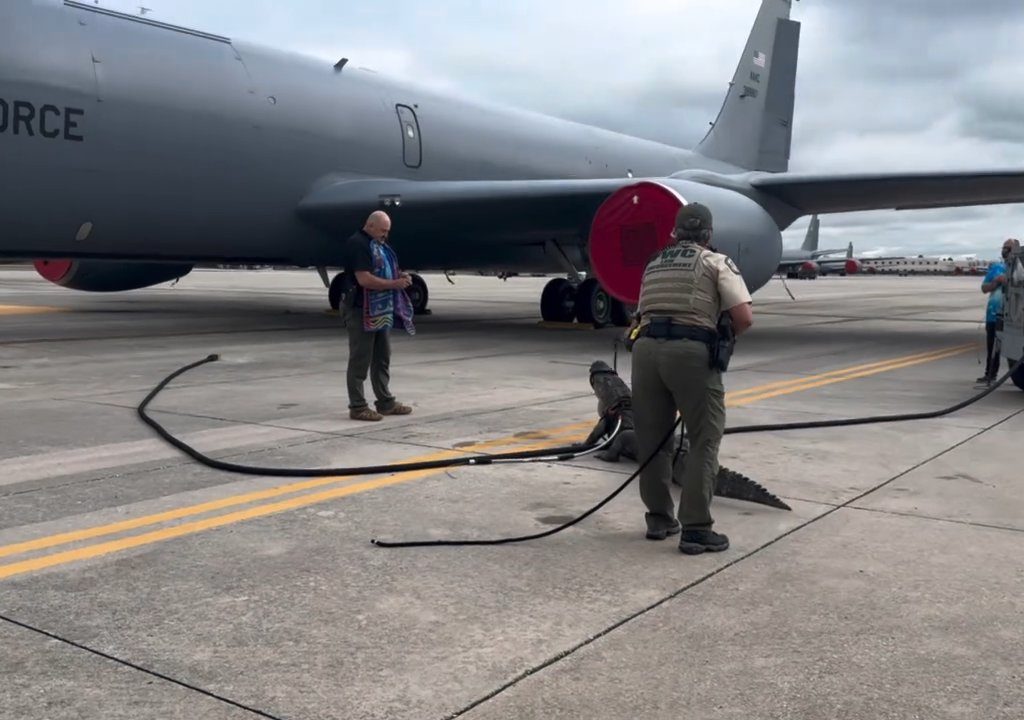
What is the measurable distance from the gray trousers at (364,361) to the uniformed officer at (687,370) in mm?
3072

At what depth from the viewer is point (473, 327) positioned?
15.2 meters

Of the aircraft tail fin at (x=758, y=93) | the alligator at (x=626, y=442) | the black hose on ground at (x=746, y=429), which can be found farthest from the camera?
the aircraft tail fin at (x=758, y=93)

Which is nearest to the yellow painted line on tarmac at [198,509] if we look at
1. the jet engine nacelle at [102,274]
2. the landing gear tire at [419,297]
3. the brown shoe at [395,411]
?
the brown shoe at [395,411]

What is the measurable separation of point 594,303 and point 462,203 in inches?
133

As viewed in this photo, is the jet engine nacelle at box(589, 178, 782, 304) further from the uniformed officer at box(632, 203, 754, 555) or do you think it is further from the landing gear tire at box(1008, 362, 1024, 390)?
the uniformed officer at box(632, 203, 754, 555)

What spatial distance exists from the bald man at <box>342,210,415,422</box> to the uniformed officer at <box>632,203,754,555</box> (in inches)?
116

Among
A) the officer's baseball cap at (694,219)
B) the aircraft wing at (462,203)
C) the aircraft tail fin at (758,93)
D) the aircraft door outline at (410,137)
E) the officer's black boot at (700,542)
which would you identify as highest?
the aircraft tail fin at (758,93)

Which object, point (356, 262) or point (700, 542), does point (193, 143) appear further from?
point (700, 542)

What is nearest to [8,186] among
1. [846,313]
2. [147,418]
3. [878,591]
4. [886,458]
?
[147,418]

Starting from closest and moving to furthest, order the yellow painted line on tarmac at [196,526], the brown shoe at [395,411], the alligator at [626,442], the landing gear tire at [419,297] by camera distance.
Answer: the yellow painted line on tarmac at [196,526] < the alligator at [626,442] < the brown shoe at [395,411] < the landing gear tire at [419,297]

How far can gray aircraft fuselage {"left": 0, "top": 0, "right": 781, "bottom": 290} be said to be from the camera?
10453 millimetres

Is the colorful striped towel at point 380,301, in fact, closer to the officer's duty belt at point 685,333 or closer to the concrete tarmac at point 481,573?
the concrete tarmac at point 481,573

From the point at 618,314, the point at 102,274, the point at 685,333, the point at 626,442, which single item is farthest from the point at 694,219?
the point at 102,274

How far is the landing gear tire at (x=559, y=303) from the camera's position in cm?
1620
